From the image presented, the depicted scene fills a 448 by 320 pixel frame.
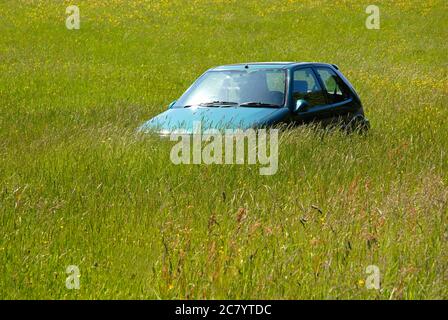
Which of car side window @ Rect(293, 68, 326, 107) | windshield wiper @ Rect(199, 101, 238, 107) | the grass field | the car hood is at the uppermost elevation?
car side window @ Rect(293, 68, 326, 107)

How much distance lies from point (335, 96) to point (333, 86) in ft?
0.61

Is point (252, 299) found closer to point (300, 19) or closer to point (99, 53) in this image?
point (99, 53)

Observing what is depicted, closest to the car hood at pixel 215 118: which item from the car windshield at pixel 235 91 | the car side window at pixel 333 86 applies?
the car windshield at pixel 235 91

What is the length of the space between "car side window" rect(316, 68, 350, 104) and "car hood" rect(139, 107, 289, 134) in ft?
5.10

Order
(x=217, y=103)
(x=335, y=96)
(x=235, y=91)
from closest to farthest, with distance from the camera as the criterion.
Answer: (x=217, y=103)
(x=235, y=91)
(x=335, y=96)

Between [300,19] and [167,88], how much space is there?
16856mm

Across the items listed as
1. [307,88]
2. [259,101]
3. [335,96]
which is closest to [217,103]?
[259,101]

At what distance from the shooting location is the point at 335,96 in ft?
37.5

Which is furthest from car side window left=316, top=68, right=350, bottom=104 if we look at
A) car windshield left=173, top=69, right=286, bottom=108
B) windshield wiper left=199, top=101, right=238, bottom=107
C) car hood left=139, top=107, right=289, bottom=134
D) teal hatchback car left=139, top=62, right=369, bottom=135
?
windshield wiper left=199, top=101, right=238, bottom=107

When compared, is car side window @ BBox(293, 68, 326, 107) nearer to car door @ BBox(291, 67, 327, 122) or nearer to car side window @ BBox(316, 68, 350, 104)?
car door @ BBox(291, 67, 327, 122)

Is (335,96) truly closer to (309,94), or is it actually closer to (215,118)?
(309,94)

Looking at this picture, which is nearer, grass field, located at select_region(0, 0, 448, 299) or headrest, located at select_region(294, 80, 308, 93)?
grass field, located at select_region(0, 0, 448, 299)

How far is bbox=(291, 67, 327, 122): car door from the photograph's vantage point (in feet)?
34.0
